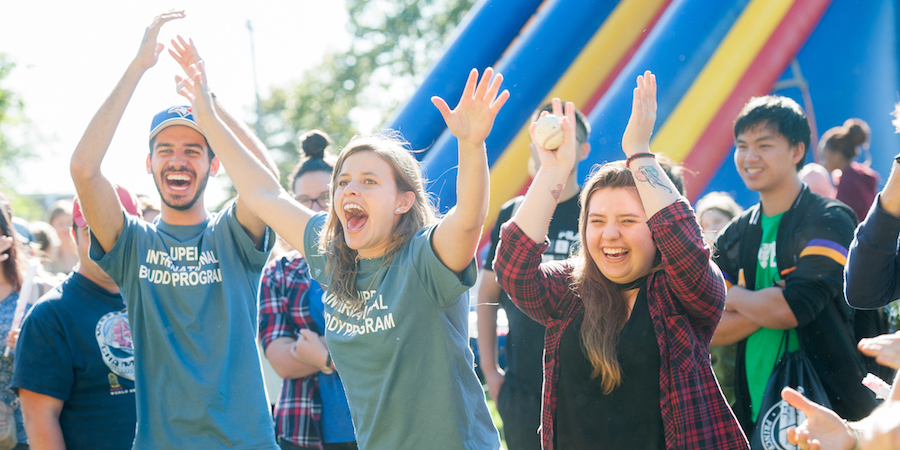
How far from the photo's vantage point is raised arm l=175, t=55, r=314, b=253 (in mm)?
2574

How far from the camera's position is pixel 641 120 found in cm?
226

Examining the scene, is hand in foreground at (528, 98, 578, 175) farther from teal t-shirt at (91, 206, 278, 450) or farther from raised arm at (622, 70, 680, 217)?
teal t-shirt at (91, 206, 278, 450)

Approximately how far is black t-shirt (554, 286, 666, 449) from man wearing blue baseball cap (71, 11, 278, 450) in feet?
3.93

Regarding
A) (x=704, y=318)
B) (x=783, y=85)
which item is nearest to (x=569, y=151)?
(x=704, y=318)

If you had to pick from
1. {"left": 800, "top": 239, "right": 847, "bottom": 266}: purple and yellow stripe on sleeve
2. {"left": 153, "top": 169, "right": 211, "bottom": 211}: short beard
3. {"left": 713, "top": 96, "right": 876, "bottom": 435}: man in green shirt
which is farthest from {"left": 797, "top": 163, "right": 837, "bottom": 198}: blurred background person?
{"left": 153, "top": 169, "right": 211, "bottom": 211}: short beard

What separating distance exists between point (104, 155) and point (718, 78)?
14.5 ft

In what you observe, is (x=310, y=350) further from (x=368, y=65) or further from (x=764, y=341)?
(x=368, y=65)

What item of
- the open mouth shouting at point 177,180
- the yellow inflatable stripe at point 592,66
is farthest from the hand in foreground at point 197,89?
the yellow inflatable stripe at point 592,66

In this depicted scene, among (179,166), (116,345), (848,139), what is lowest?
(116,345)

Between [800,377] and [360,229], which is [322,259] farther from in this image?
[800,377]

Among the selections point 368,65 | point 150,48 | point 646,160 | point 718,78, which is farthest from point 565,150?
point 368,65

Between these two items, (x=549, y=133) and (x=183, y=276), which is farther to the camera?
(x=183, y=276)

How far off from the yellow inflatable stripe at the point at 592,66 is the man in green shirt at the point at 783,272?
2.22 meters

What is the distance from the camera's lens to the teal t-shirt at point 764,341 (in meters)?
2.89
